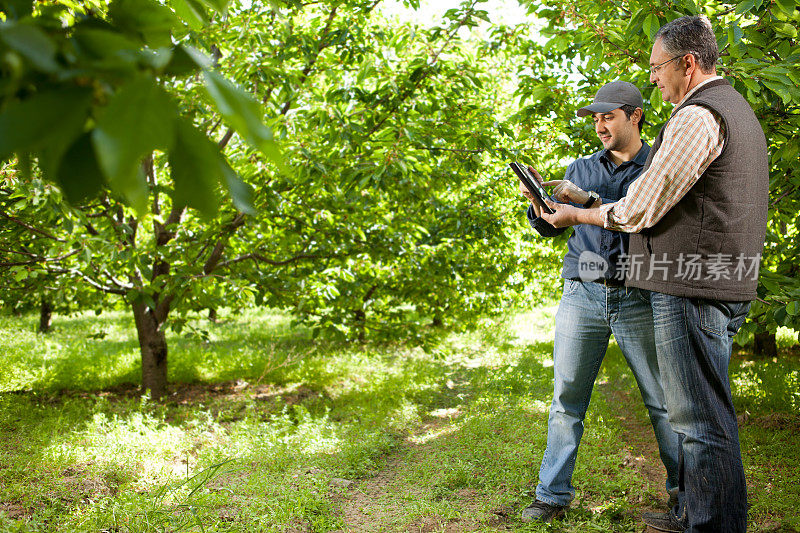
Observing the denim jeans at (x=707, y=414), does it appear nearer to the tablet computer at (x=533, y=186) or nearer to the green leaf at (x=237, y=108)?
the tablet computer at (x=533, y=186)

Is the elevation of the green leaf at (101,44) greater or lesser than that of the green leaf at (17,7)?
lesser

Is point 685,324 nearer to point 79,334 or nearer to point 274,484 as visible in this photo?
point 274,484

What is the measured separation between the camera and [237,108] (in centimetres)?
67

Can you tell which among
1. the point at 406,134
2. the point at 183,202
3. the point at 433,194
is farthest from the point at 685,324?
the point at 433,194

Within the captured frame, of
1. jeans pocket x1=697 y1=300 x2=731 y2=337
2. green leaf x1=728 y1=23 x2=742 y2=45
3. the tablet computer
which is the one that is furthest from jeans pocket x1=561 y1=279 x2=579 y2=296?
green leaf x1=728 y1=23 x2=742 y2=45

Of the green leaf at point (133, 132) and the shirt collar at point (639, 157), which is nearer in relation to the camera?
the green leaf at point (133, 132)

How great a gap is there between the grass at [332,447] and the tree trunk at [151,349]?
0.24 meters

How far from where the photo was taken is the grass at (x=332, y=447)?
3049 millimetres

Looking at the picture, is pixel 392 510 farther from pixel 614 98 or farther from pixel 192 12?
pixel 192 12

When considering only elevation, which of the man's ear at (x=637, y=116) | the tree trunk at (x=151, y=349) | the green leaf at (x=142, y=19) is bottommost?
the tree trunk at (x=151, y=349)

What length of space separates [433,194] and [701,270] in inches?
218

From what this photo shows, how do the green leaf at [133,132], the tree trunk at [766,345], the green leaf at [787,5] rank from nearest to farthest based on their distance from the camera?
1. the green leaf at [133,132]
2. the green leaf at [787,5]
3. the tree trunk at [766,345]

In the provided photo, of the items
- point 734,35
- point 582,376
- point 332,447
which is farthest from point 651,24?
point 332,447

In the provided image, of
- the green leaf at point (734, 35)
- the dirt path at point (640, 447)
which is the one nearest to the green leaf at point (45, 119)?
the green leaf at point (734, 35)
